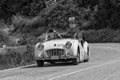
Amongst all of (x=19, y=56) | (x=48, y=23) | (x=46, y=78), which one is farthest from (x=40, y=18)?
(x=46, y=78)

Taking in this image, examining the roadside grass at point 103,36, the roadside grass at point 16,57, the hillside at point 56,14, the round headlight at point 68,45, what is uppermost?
the hillside at point 56,14

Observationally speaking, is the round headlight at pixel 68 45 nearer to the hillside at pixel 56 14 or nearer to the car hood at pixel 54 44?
the car hood at pixel 54 44

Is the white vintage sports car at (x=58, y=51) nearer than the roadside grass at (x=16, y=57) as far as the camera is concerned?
Yes

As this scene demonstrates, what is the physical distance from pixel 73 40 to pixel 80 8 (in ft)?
144

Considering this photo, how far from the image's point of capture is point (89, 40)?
51.2 meters

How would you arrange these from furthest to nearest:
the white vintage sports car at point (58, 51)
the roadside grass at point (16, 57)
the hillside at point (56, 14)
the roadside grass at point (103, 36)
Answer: the hillside at point (56, 14) → the roadside grass at point (103, 36) → the roadside grass at point (16, 57) → the white vintage sports car at point (58, 51)

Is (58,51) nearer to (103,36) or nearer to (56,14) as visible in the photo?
(103,36)

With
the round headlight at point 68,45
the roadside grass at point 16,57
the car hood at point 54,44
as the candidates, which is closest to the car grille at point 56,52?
the car hood at point 54,44

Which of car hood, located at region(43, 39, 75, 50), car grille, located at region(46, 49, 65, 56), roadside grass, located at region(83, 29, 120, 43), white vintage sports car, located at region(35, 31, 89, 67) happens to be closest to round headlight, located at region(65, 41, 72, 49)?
white vintage sports car, located at region(35, 31, 89, 67)

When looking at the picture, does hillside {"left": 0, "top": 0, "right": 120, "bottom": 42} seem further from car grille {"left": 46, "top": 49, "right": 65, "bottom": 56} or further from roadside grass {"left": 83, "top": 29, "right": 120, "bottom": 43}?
car grille {"left": 46, "top": 49, "right": 65, "bottom": 56}

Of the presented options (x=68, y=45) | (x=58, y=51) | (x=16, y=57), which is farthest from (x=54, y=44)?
(x=16, y=57)

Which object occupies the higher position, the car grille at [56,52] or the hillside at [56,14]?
the hillside at [56,14]

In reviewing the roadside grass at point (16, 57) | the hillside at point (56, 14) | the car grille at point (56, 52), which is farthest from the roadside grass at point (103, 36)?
the car grille at point (56, 52)

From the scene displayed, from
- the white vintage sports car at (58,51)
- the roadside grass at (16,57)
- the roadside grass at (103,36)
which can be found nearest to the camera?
the white vintage sports car at (58,51)
